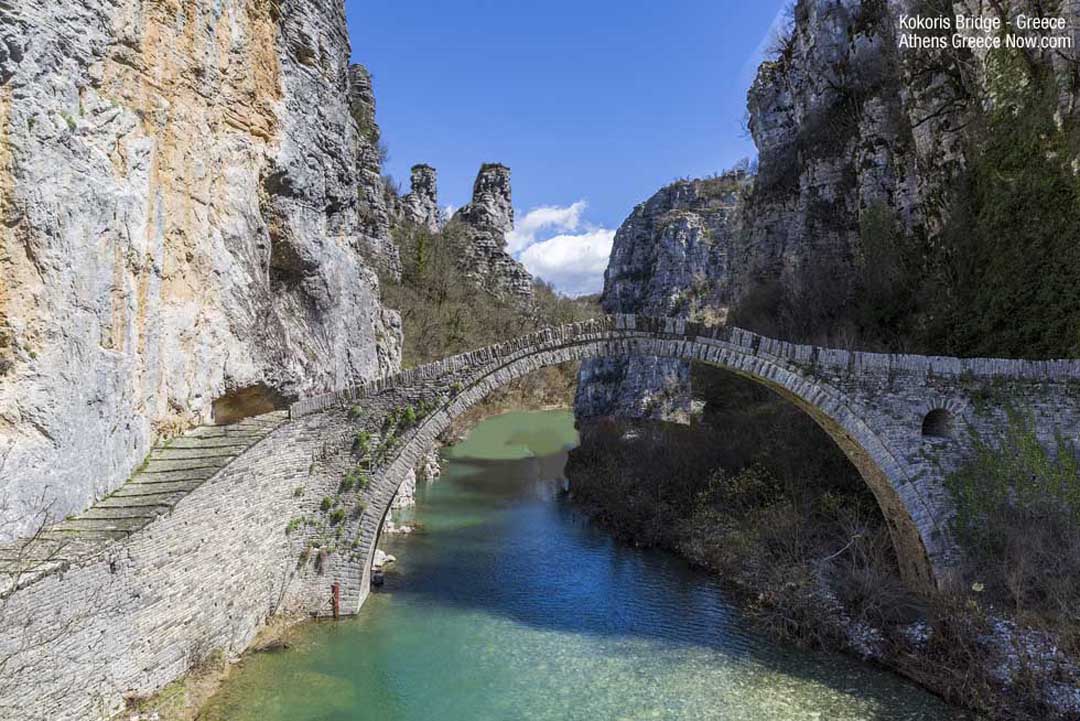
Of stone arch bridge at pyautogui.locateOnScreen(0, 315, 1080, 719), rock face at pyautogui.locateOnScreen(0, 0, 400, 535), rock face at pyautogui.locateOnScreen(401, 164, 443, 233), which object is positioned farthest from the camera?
rock face at pyautogui.locateOnScreen(401, 164, 443, 233)

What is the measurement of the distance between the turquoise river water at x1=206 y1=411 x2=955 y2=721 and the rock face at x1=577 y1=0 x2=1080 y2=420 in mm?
6962

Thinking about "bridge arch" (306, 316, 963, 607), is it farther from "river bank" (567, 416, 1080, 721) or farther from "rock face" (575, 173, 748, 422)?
"rock face" (575, 173, 748, 422)

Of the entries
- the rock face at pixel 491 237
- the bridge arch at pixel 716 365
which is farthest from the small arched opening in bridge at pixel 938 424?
the rock face at pixel 491 237

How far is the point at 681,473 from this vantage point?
1593 centimetres

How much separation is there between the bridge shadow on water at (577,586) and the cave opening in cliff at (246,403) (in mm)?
3770

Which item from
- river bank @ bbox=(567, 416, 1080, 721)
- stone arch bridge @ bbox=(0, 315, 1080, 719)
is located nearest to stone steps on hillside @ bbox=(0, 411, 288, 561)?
stone arch bridge @ bbox=(0, 315, 1080, 719)

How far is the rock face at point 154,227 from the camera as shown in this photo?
5.98 meters

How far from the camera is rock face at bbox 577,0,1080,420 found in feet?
44.3

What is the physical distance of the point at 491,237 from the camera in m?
40.7

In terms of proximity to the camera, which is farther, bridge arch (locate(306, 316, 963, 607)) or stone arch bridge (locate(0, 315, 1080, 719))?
bridge arch (locate(306, 316, 963, 607))

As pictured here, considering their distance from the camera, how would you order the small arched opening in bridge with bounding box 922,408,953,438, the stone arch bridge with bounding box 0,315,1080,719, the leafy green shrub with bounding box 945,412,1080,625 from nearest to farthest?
1. the stone arch bridge with bounding box 0,315,1080,719
2. the leafy green shrub with bounding box 945,412,1080,625
3. the small arched opening in bridge with bounding box 922,408,953,438

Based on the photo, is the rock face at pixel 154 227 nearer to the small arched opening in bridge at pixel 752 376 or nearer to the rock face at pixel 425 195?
the small arched opening in bridge at pixel 752 376

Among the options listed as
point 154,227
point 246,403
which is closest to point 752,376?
point 246,403

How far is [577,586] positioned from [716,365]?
16.6 ft
